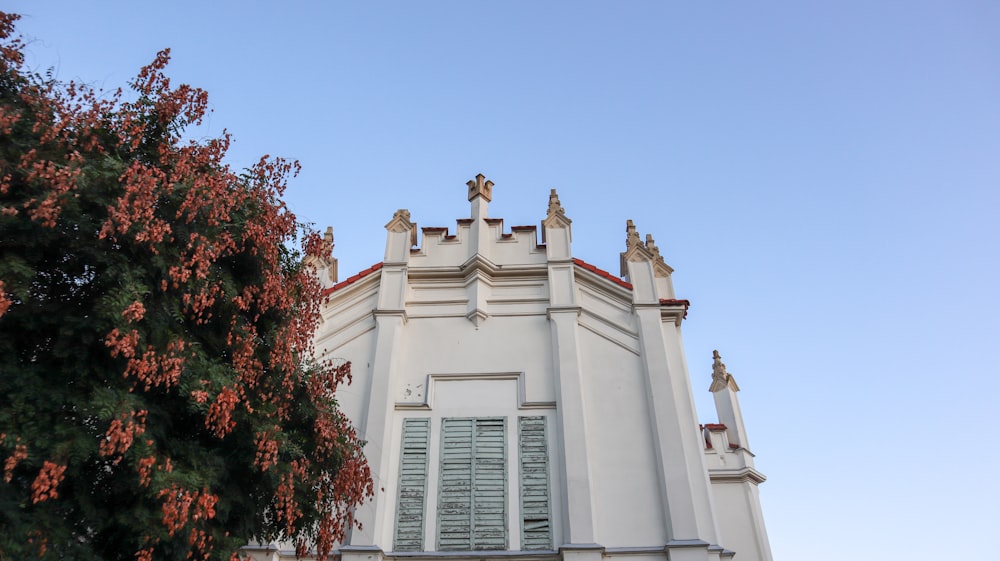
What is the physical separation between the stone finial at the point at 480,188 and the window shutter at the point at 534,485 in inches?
228

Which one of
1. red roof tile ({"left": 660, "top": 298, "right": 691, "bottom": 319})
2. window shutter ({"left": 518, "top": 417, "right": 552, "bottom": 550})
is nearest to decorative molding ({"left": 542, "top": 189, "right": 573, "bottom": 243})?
red roof tile ({"left": 660, "top": 298, "right": 691, "bottom": 319})

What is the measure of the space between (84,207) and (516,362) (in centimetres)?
872

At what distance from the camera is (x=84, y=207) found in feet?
24.1

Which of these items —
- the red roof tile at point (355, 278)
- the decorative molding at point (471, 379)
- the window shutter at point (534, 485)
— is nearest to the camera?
the window shutter at point (534, 485)

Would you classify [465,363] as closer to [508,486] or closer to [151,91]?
[508,486]

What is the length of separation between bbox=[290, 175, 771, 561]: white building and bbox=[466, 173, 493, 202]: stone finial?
0.35 feet

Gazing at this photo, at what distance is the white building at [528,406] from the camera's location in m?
12.2

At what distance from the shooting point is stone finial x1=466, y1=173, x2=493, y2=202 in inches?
667

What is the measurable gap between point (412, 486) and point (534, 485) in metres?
2.21

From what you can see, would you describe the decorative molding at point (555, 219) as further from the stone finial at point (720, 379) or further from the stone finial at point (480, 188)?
the stone finial at point (720, 379)

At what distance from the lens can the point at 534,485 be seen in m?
12.8

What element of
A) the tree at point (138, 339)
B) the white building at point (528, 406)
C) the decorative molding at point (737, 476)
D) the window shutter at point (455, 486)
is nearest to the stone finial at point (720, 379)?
the white building at point (528, 406)

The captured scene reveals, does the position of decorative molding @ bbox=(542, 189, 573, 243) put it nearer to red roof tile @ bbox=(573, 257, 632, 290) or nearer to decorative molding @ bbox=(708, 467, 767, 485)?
red roof tile @ bbox=(573, 257, 632, 290)

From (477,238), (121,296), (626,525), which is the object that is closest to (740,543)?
(626,525)
